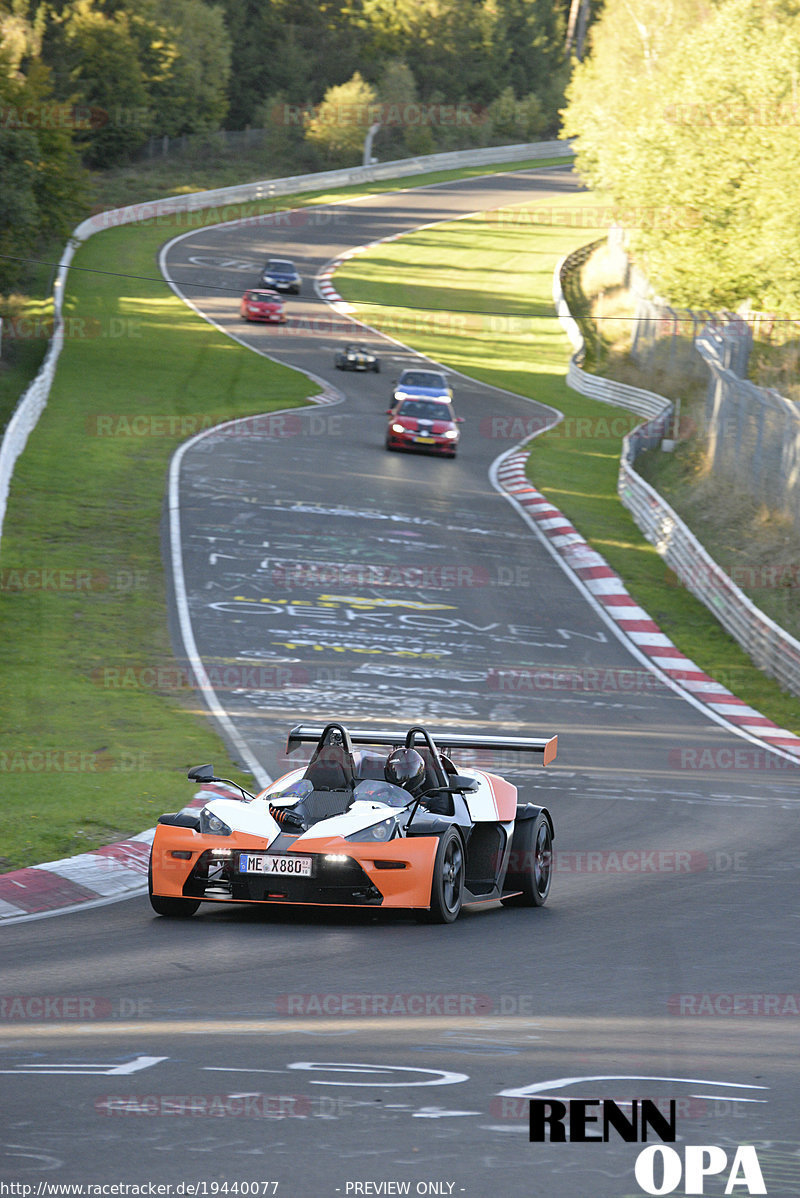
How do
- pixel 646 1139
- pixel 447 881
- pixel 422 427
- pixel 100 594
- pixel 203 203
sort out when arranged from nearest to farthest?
pixel 646 1139
pixel 447 881
pixel 100 594
pixel 422 427
pixel 203 203

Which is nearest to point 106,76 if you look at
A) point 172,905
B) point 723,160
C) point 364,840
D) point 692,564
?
point 723,160

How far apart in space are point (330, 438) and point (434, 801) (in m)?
28.8

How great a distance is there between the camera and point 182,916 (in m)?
9.84

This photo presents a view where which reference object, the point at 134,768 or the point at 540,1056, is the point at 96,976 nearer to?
the point at 540,1056

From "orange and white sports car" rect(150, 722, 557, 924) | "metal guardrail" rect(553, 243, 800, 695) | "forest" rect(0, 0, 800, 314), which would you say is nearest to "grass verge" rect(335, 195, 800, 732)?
"metal guardrail" rect(553, 243, 800, 695)

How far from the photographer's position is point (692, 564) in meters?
28.5

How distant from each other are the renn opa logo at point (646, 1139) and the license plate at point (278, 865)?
3.78 m

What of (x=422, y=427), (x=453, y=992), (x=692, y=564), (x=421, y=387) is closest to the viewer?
(x=453, y=992)

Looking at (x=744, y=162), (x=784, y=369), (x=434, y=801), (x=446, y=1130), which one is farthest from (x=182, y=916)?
(x=744, y=162)

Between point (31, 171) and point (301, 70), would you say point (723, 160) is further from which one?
point (301, 70)

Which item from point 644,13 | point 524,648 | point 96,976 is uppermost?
point 644,13

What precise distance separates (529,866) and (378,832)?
157cm

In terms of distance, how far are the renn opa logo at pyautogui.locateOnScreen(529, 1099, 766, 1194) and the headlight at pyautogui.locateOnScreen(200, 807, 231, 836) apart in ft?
13.8

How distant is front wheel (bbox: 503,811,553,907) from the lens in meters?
10.7
